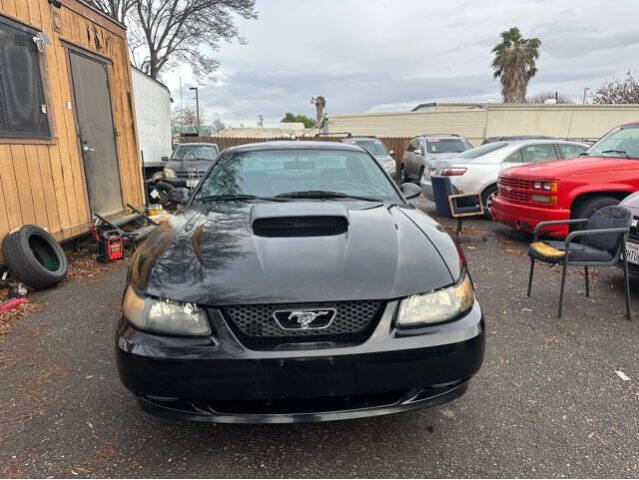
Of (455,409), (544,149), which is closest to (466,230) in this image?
(544,149)

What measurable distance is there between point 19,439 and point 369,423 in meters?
1.79

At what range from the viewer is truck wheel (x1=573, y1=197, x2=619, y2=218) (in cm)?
545

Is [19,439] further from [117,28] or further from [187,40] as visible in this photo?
[187,40]

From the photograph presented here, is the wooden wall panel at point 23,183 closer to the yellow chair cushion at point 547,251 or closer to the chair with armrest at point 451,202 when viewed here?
the yellow chair cushion at point 547,251

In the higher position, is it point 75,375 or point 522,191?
point 522,191

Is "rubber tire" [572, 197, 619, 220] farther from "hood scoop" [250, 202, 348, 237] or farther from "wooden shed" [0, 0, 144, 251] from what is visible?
"wooden shed" [0, 0, 144, 251]

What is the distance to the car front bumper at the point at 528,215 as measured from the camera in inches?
215

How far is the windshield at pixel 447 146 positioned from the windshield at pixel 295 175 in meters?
9.18

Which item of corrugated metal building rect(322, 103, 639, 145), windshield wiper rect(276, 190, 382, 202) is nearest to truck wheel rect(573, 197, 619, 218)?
windshield wiper rect(276, 190, 382, 202)

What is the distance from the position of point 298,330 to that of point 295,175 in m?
1.71

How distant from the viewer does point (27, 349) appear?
317 cm

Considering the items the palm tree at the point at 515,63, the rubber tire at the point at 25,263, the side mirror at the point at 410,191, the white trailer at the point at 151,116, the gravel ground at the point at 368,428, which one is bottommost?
the gravel ground at the point at 368,428

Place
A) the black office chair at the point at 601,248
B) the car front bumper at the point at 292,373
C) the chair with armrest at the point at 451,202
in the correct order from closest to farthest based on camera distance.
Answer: the car front bumper at the point at 292,373
the black office chair at the point at 601,248
the chair with armrest at the point at 451,202

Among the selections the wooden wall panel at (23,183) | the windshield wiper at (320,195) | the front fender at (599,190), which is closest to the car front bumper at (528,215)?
the front fender at (599,190)
